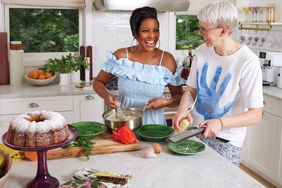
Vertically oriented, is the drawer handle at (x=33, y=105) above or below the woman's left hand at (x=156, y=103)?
below

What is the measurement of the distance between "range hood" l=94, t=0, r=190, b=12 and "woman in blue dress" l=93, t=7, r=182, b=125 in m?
1.40

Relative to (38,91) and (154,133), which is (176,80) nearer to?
(154,133)

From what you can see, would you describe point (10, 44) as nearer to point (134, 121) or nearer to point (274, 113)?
point (134, 121)

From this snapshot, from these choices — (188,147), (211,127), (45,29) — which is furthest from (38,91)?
(211,127)

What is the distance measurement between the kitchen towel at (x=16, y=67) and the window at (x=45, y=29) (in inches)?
13.1

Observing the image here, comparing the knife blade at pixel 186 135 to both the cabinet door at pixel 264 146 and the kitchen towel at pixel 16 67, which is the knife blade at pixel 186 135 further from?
the kitchen towel at pixel 16 67

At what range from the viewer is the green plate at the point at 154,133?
199 centimetres

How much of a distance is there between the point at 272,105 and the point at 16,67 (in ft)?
8.49

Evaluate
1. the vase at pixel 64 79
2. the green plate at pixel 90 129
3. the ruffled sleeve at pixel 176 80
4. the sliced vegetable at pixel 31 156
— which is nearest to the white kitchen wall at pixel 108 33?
the vase at pixel 64 79

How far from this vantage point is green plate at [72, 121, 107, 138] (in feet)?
6.40

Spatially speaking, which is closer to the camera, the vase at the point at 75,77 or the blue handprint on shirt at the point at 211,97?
the blue handprint on shirt at the point at 211,97

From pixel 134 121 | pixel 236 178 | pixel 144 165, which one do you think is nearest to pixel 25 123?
pixel 144 165

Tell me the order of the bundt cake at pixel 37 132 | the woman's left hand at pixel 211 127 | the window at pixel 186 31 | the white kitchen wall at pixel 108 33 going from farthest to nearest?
the window at pixel 186 31, the white kitchen wall at pixel 108 33, the woman's left hand at pixel 211 127, the bundt cake at pixel 37 132

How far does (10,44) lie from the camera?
392 cm
